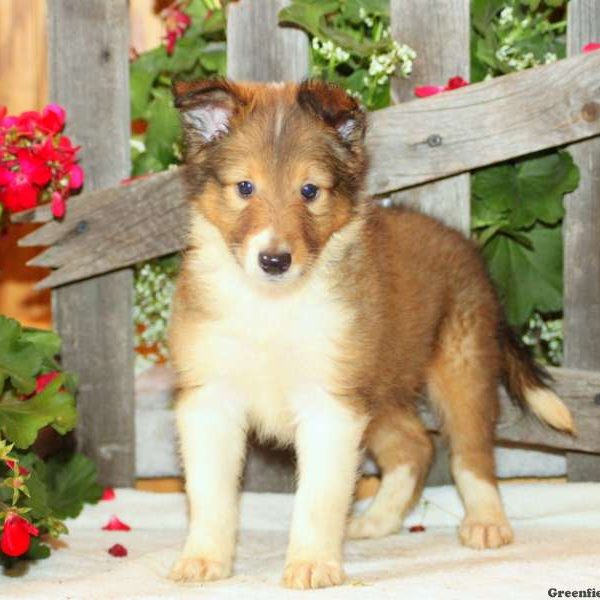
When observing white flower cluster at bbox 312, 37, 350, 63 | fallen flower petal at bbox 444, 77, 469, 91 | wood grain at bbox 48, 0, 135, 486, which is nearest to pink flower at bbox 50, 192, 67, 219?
wood grain at bbox 48, 0, 135, 486

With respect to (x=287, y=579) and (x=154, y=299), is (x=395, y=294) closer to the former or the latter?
(x=287, y=579)

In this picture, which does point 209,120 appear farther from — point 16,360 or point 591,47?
point 591,47

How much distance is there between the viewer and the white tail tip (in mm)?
5340

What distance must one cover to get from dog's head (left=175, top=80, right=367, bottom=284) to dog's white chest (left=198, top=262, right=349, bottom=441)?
0.62ft

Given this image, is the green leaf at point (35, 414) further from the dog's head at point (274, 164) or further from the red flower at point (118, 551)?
the dog's head at point (274, 164)

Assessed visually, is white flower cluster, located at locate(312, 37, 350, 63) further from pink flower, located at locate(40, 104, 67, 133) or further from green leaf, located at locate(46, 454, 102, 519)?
green leaf, located at locate(46, 454, 102, 519)

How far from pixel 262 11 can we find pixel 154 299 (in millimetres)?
1433

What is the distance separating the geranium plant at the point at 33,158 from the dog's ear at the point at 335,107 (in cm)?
147

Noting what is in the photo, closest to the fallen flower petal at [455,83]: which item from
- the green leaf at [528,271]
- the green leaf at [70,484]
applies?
the green leaf at [528,271]

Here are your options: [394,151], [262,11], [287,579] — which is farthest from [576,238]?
[287,579]

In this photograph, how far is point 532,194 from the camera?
5.59 meters

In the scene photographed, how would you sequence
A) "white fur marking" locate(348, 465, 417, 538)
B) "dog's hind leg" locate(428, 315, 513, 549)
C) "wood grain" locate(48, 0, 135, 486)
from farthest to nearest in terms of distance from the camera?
"wood grain" locate(48, 0, 135, 486) < "white fur marking" locate(348, 465, 417, 538) < "dog's hind leg" locate(428, 315, 513, 549)

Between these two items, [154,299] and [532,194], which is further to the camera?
[154,299]

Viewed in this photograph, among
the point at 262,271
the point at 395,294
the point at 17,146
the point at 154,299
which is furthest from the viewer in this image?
the point at 154,299
